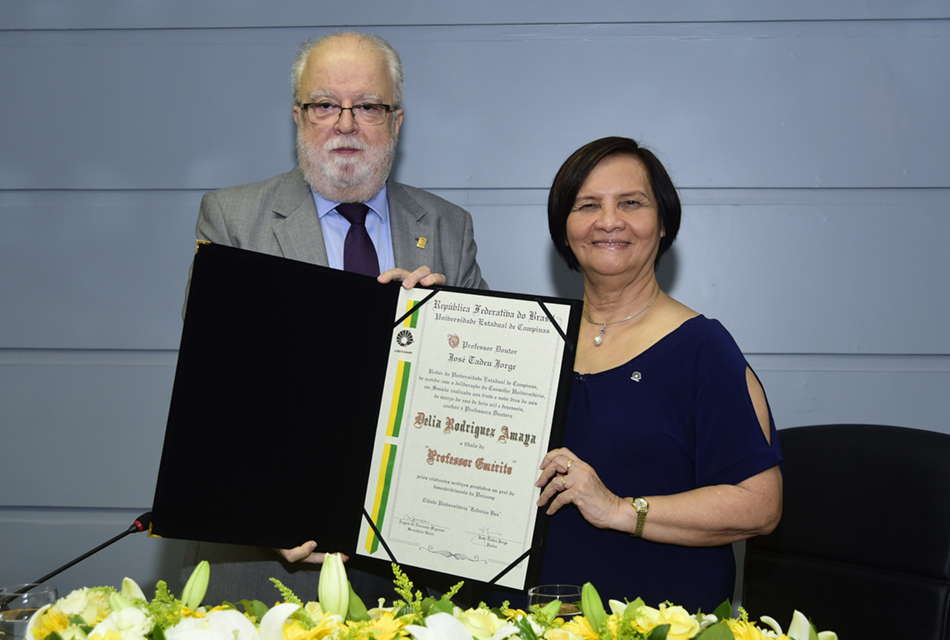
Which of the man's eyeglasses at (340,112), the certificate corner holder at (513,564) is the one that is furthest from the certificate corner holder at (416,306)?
the man's eyeglasses at (340,112)

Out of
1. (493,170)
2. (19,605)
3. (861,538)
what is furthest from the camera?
(493,170)

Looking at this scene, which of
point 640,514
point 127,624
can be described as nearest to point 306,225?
point 640,514

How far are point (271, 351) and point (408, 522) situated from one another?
49 cm

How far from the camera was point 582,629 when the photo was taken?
861mm

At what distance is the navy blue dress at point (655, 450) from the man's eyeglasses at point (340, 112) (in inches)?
42.1

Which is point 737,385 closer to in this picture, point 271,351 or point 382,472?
point 382,472

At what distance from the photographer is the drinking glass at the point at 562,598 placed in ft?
3.25

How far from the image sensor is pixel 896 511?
1814 mm

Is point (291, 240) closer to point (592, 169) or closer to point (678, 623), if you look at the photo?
point (592, 169)

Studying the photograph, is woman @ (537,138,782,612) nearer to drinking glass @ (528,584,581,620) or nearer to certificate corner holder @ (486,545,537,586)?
certificate corner holder @ (486,545,537,586)

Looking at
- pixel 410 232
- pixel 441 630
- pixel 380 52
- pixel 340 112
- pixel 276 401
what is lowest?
pixel 441 630

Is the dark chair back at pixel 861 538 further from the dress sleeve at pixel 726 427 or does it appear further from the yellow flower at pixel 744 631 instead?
the yellow flower at pixel 744 631

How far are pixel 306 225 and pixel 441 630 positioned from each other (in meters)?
1.53

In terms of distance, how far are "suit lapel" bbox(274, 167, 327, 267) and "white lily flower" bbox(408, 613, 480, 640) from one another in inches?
56.0
